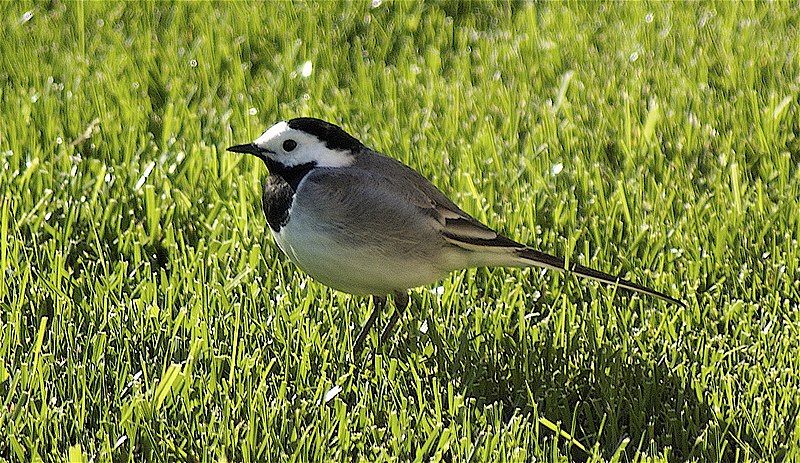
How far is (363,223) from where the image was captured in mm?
4148

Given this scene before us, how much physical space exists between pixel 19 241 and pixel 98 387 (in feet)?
3.24

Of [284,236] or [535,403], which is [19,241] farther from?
[535,403]

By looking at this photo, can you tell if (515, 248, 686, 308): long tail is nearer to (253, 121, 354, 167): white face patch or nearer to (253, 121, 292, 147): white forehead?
(253, 121, 354, 167): white face patch

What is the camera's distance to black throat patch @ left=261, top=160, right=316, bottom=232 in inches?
167

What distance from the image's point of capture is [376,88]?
6453 mm

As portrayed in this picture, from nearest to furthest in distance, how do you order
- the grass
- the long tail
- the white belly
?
the grass, the white belly, the long tail

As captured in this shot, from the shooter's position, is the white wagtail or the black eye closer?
the white wagtail

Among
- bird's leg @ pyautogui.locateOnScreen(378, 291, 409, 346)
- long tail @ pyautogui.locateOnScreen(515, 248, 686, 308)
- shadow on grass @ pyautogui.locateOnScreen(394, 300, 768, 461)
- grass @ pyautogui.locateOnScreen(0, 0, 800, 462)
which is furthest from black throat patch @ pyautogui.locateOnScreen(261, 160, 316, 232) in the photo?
long tail @ pyautogui.locateOnScreen(515, 248, 686, 308)

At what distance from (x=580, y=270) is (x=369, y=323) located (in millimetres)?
746

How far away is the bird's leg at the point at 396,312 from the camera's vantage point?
14.5 ft

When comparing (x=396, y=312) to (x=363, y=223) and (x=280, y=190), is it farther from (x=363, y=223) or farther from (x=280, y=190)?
(x=280, y=190)

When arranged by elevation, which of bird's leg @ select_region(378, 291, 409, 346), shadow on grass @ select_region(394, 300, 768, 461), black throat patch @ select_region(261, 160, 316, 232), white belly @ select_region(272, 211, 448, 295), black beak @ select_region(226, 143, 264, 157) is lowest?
shadow on grass @ select_region(394, 300, 768, 461)

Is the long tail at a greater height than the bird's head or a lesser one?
lesser

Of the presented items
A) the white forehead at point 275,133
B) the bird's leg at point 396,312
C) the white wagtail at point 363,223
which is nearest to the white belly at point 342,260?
the white wagtail at point 363,223
